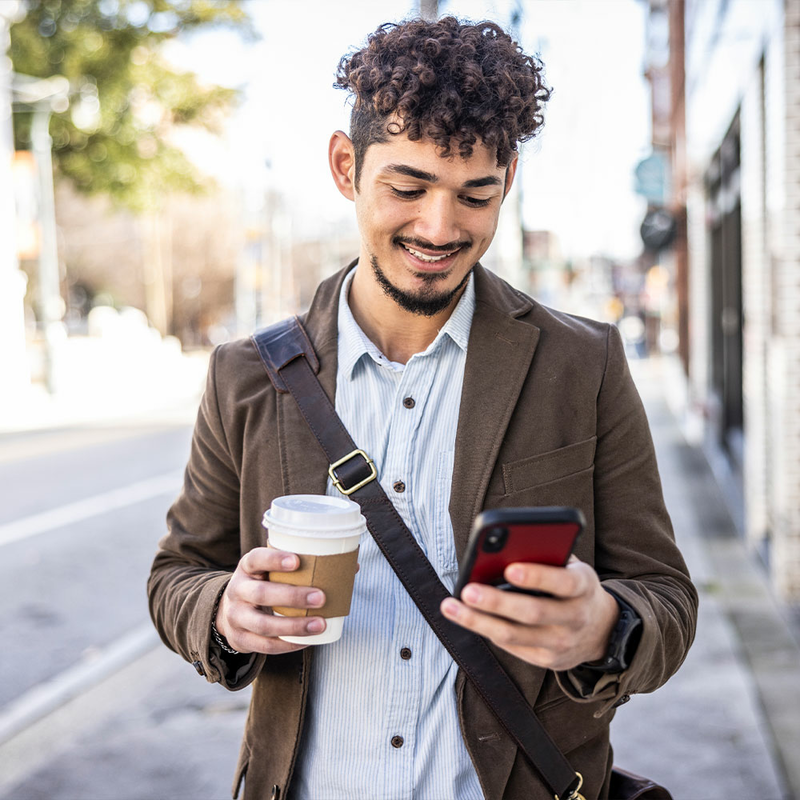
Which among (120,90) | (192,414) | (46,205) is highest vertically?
(120,90)

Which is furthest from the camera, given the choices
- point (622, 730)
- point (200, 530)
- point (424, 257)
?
point (622, 730)

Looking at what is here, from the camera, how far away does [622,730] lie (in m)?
4.38

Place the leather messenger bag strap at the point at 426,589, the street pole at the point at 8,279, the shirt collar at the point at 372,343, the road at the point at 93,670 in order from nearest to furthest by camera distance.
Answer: the leather messenger bag strap at the point at 426,589 < the shirt collar at the point at 372,343 < the road at the point at 93,670 < the street pole at the point at 8,279

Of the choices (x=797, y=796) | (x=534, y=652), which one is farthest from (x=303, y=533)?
(x=797, y=796)

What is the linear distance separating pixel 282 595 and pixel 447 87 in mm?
941

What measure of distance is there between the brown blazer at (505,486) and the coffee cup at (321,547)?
0.24m

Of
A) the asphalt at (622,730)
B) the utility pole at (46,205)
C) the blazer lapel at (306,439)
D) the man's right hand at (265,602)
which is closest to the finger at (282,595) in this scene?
the man's right hand at (265,602)

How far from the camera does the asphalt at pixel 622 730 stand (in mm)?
3957

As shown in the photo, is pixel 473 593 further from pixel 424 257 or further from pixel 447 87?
pixel 447 87

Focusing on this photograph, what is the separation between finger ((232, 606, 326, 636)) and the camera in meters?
1.56

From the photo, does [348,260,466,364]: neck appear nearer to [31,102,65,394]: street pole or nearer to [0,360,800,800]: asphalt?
[0,360,800,800]: asphalt

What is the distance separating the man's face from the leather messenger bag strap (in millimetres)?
284

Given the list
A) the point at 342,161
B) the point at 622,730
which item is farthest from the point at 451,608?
the point at 622,730

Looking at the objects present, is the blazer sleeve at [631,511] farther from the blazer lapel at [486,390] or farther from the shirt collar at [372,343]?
the shirt collar at [372,343]
